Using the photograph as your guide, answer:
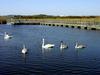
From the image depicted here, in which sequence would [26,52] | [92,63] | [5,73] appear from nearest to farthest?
[5,73] → [92,63] → [26,52]

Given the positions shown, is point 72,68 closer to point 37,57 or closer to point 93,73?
point 93,73

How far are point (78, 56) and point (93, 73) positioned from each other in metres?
8.18

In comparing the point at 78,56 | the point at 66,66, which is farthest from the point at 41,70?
the point at 78,56

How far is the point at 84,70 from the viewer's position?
2814 centimetres

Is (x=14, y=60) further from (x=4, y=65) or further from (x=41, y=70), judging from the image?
(x=41, y=70)

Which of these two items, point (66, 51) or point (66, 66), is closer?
point (66, 66)

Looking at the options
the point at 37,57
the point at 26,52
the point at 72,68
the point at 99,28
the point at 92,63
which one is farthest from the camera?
the point at 99,28

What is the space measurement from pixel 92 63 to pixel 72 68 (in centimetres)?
293

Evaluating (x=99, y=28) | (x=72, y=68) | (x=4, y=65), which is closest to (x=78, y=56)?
(x=72, y=68)

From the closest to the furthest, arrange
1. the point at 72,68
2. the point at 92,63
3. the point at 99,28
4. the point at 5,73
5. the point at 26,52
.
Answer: the point at 5,73 → the point at 72,68 → the point at 92,63 → the point at 26,52 → the point at 99,28

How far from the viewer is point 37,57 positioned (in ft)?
113

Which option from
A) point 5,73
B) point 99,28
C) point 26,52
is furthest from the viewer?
point 99,28

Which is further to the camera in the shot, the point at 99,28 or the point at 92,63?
the point at 99,28

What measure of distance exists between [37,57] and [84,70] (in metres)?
7.58
